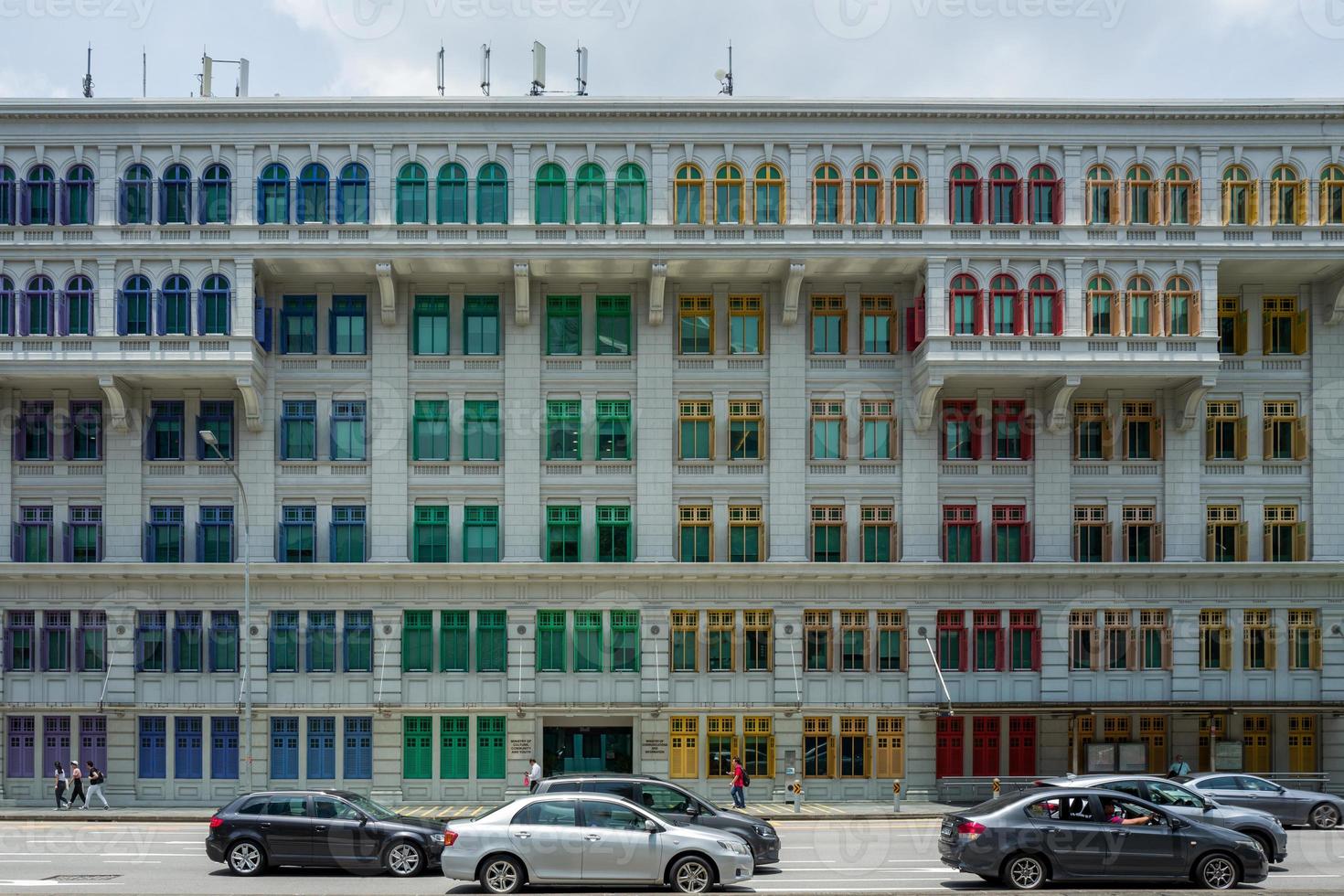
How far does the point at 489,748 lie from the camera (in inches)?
1583

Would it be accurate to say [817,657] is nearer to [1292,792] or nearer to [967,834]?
[1292,792]

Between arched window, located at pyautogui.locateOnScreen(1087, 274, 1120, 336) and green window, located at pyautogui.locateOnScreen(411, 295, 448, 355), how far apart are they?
20.4m

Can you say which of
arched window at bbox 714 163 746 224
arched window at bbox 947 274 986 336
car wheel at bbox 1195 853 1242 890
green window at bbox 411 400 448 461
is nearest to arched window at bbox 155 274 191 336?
green window at bbox 411 400 448 461

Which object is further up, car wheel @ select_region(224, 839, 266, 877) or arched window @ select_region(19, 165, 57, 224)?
arched window @ select_region(19, 165, 57, 224)

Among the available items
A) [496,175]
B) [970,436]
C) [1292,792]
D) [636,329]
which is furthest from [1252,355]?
→ [496,175]

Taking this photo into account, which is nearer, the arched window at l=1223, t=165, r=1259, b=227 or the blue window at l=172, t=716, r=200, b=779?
the blue window at l=172, t=716, r=200, b=779

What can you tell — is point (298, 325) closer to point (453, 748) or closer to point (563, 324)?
point (563, 324)

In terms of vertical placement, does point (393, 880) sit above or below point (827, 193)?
below

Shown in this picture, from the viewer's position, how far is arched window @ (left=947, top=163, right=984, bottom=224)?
41.0m

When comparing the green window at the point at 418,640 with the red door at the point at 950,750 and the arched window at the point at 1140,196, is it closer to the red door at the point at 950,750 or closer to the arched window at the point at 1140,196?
the red door at the point at 950,750

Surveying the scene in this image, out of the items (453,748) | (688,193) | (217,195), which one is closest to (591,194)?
(688,193)

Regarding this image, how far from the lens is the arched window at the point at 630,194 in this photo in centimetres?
4088

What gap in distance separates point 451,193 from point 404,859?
75.6 ft

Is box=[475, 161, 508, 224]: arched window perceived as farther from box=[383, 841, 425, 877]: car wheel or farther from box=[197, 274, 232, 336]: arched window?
box=[383, 841, 425, 877]: car wheel
